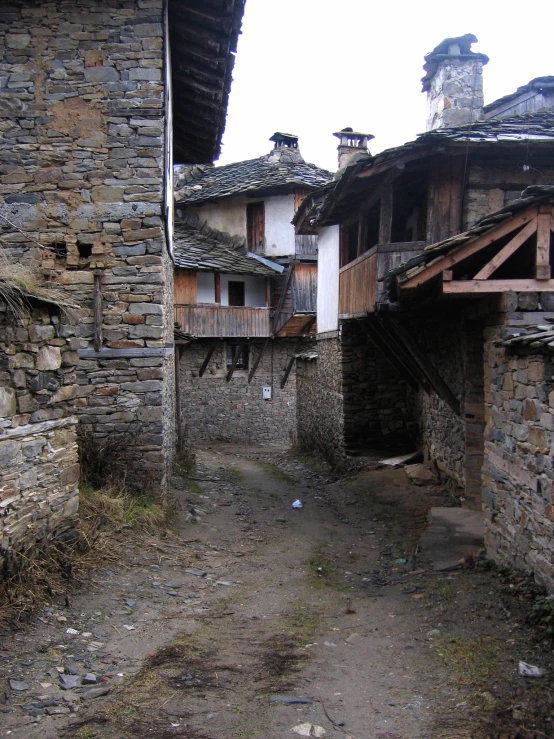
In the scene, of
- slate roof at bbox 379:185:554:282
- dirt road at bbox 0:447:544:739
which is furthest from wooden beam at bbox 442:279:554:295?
dirt road at bbox 0:447:544:739

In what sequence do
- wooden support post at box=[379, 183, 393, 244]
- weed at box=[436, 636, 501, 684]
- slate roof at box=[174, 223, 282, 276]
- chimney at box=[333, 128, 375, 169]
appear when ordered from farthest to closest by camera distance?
slate roof at box=[174, 223, 282, 276], chimney at box=[333, 128, 375, 169], wooden support post at box=[379, 183, 393, 244], weed at box=[436, 636, 501, 684]

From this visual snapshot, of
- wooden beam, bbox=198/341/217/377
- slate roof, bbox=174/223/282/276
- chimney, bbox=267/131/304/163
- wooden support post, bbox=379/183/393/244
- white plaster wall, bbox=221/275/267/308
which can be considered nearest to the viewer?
wooden support post, bbox=379/183/393/244

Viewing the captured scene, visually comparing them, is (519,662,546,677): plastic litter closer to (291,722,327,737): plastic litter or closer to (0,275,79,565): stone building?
(291,722,327,737): plastic litter

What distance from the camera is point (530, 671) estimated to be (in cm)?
379

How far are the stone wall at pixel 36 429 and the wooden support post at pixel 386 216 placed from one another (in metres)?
5.15

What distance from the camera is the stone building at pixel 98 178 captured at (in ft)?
24.6

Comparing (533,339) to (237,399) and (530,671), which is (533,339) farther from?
(237,399)

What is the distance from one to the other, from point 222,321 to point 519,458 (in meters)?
14.9

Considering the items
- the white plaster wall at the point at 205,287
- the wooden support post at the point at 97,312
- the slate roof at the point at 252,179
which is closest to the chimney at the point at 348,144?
the slate roof at the point at 252,179

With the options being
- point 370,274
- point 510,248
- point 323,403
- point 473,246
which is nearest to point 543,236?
point 510,248

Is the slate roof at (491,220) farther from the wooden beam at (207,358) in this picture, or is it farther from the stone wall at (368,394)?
the wooden beam at (207,358)

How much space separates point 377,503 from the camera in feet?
31.4

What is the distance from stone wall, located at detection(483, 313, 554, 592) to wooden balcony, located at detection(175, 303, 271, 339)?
13.7 metres

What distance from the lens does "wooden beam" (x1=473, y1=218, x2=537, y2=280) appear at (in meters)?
5.42
